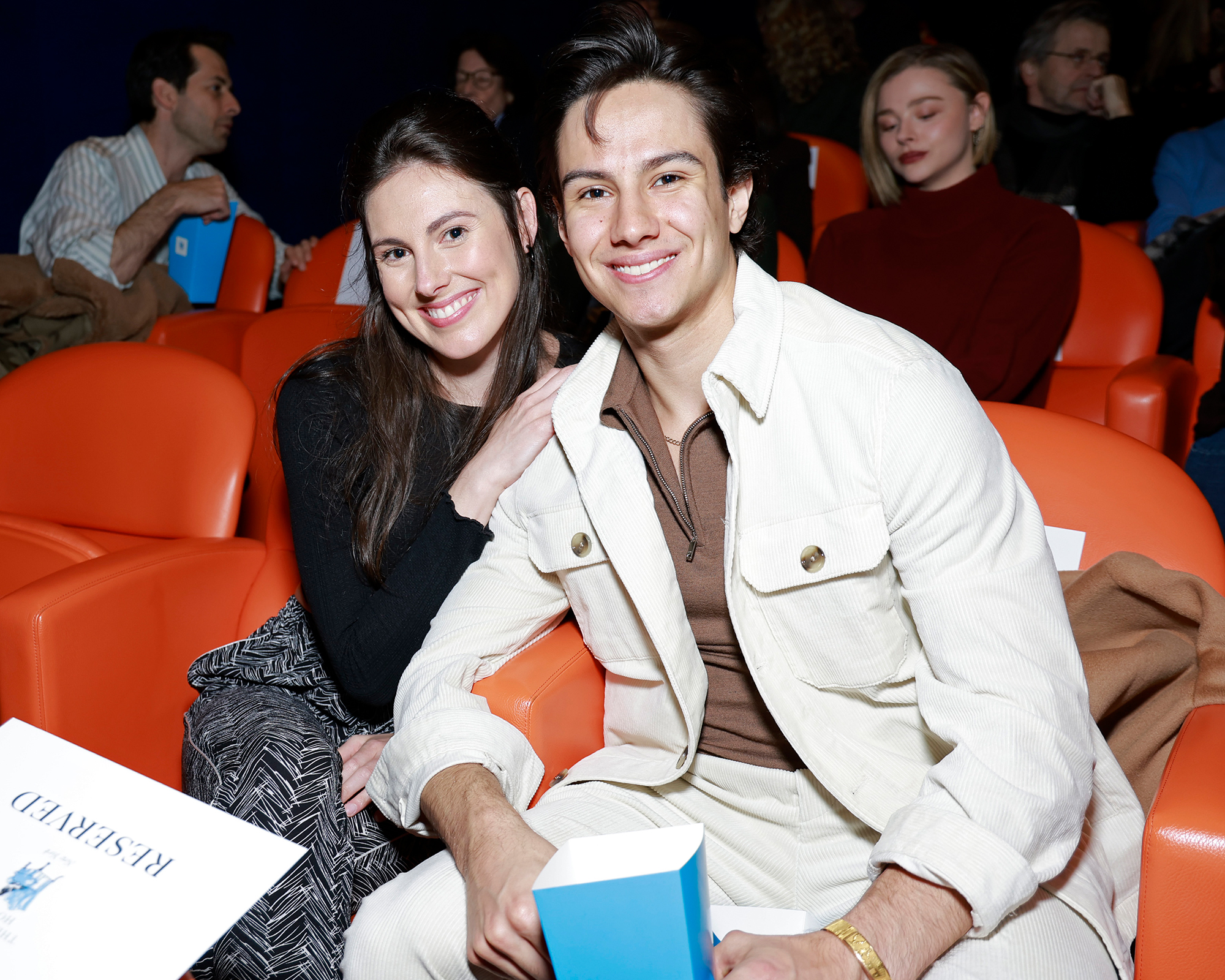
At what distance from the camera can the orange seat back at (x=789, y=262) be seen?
2.96 metres

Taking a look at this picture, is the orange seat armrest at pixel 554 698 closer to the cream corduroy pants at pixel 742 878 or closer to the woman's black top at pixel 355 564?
the cream corduroy pants at pixel 742 878

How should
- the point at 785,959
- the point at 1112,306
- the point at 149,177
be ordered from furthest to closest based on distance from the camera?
the point at 149,177 < the point at 1112,306 < the point at 785,959

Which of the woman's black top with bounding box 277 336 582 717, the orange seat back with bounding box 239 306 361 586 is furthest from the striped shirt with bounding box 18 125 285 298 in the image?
the woman's black top with bounding box 277 336 582 717

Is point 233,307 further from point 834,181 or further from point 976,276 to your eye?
point 976,276

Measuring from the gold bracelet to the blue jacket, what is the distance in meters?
3.09

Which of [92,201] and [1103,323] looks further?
[92,201]

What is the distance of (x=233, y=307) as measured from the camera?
13.0 ft

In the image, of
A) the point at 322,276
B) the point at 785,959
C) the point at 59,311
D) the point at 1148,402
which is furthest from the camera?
the point at 322,276

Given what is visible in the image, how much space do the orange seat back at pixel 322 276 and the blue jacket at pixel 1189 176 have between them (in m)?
2.74

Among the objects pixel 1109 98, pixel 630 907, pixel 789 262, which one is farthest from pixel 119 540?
pixel 1109 98

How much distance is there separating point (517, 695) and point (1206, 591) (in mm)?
862

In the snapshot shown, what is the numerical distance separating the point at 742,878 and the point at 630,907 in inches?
21.3

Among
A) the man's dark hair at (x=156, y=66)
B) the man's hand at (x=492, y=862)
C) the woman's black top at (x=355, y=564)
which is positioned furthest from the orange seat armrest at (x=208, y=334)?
the man's hand at (x=492, y=862)

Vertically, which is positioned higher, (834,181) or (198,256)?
(834,181)
